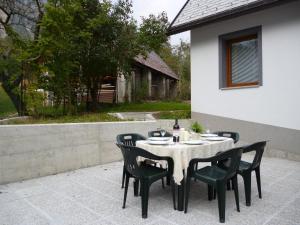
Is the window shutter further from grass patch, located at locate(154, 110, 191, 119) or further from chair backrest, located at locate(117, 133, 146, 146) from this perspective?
chair backrest, located at locate(117, 133, 146, 146)

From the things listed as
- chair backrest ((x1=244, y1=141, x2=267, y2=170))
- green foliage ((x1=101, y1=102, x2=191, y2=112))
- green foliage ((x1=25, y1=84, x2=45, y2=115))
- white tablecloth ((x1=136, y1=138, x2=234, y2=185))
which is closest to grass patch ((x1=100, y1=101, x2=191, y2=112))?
green foliage ((x1=101, y1=102, x2=191, y2=112))

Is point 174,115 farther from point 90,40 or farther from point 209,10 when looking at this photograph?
point 90,40

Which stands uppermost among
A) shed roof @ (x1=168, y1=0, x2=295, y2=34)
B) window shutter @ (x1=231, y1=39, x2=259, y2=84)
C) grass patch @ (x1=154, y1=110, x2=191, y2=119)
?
→ shed roof @ (x1=168, y1=0, x2=295, y2=34)

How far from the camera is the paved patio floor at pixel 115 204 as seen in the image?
334 centimetres

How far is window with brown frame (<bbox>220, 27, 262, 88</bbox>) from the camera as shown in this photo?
7074 mm

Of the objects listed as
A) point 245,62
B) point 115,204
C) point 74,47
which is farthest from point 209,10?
point 115,204

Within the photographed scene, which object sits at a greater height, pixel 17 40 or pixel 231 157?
pixel 17 40

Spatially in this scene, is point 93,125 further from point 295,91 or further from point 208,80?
point 295,91

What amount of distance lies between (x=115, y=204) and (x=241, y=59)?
5.58m

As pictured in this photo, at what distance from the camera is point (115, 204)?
3879 millimetres

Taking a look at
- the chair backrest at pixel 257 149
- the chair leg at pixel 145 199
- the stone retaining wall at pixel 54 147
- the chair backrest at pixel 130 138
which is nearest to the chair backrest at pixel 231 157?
the chair backrest at pixel 257 149

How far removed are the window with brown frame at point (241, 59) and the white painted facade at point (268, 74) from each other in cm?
15

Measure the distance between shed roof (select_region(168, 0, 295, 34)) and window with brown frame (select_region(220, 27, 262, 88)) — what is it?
2.09 feet

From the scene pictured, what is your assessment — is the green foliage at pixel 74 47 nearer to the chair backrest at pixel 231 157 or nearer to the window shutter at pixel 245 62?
the window shutter at pixel 245 62
